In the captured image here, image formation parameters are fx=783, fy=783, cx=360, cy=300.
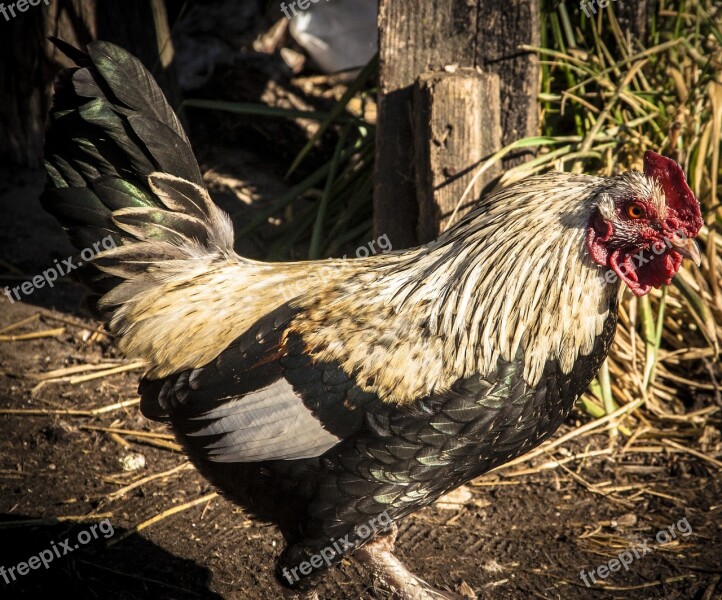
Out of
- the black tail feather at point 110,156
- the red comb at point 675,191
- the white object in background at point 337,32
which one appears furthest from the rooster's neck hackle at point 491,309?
the white object in background at point 337,32

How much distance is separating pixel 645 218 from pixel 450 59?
68.7 inches

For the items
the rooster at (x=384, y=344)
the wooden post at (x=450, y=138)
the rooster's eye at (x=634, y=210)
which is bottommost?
the rooster at (x=384, y=344)

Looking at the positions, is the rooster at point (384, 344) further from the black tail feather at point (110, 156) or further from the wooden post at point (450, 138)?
the wooden post at point (450, 138)

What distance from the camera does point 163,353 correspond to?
3.15 metres

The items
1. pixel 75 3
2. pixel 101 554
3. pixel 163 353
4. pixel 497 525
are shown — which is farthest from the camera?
pixel 75 3

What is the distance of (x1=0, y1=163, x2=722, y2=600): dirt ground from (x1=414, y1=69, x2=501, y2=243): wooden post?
1.51 metres

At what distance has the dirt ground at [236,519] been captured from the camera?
3.47 m

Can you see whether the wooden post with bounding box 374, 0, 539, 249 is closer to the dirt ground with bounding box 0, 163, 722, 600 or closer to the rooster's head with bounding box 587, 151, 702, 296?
the rooster's head with bounding box 587, 151, 702, 296

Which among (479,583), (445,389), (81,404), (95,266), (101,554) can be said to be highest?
(95,266)

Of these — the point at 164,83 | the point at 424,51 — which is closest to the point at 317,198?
the point at 164,83

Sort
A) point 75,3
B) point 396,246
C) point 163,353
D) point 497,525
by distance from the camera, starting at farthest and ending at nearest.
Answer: point 75,3 < point 396,246 < point 497,525 < point 163,353

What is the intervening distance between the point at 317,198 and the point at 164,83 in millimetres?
1356

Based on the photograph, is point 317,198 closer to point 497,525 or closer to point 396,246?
point 396,246

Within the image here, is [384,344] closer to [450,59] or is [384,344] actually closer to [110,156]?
[110,156]
